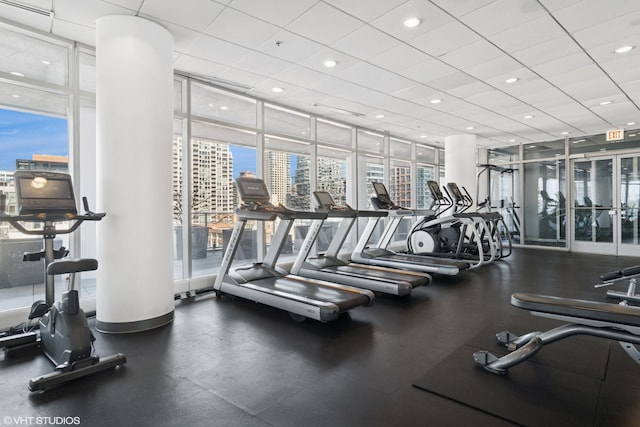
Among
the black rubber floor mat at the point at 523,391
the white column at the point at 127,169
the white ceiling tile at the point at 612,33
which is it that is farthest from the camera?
the white ceiling tile at the point at 612,33

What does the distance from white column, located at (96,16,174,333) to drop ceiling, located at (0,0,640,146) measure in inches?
12.9

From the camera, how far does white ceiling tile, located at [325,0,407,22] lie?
3.33 meters

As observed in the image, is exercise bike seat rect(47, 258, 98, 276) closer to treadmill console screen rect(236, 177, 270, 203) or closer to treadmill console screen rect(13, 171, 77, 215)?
treadmill console screen rect(13, 171, 77, 215)

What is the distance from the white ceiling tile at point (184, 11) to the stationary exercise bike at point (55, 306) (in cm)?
178

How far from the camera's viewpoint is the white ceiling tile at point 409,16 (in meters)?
3.41

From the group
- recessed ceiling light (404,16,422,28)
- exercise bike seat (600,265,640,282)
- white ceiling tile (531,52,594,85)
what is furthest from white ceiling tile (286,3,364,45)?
exercise bike seat (600,265,640,282)

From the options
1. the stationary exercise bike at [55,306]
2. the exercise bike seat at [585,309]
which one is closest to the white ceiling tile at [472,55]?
the exercise bike seat at [585,309]

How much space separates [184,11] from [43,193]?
2.10 meters

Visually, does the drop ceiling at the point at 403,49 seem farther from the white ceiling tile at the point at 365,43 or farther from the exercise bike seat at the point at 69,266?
the exercise bike seat at the point at 69,266

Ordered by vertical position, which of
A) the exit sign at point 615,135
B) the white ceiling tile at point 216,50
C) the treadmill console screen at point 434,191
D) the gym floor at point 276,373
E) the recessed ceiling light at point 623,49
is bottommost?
the gym floor at point 276,373

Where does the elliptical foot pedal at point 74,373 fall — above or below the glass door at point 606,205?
below

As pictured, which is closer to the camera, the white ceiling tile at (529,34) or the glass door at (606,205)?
the white ceiling tile at (529,34)

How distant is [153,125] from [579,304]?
399 centimetres

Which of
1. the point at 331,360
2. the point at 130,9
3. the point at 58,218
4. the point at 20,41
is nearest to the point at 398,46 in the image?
the point at 130,9
